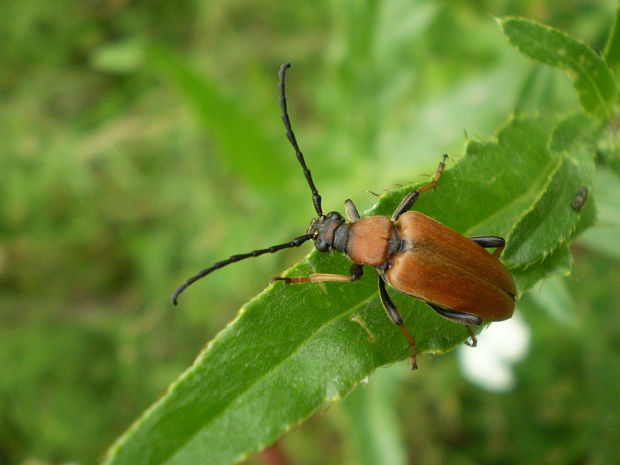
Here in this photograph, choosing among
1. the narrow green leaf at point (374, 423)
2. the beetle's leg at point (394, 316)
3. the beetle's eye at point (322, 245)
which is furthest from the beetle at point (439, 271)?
the narrow green leaf at point (374, 423)

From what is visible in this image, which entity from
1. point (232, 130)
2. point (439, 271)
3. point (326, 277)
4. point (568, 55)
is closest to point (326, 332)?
point (326, 277)

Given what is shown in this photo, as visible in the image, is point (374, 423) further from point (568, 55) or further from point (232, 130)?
point (568, 55)

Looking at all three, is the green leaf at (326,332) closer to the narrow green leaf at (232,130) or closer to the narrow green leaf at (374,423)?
the narrow green leaf at (374,423)

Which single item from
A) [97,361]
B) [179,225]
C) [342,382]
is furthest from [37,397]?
[342,382]

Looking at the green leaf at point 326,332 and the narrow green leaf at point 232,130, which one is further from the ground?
the green leaf at point 326,332

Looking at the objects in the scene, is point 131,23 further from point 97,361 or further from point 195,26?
point 97,361

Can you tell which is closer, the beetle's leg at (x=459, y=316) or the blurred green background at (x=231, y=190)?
the beetle's leg at (x=459, y=316)

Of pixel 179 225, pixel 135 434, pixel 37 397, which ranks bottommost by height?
pixel 37 397

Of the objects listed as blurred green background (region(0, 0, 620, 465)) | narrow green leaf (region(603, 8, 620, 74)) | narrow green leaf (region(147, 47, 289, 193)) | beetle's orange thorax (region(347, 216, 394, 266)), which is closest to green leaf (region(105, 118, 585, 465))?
beetle's orange thorax (region(347, 216, 394, 266))
